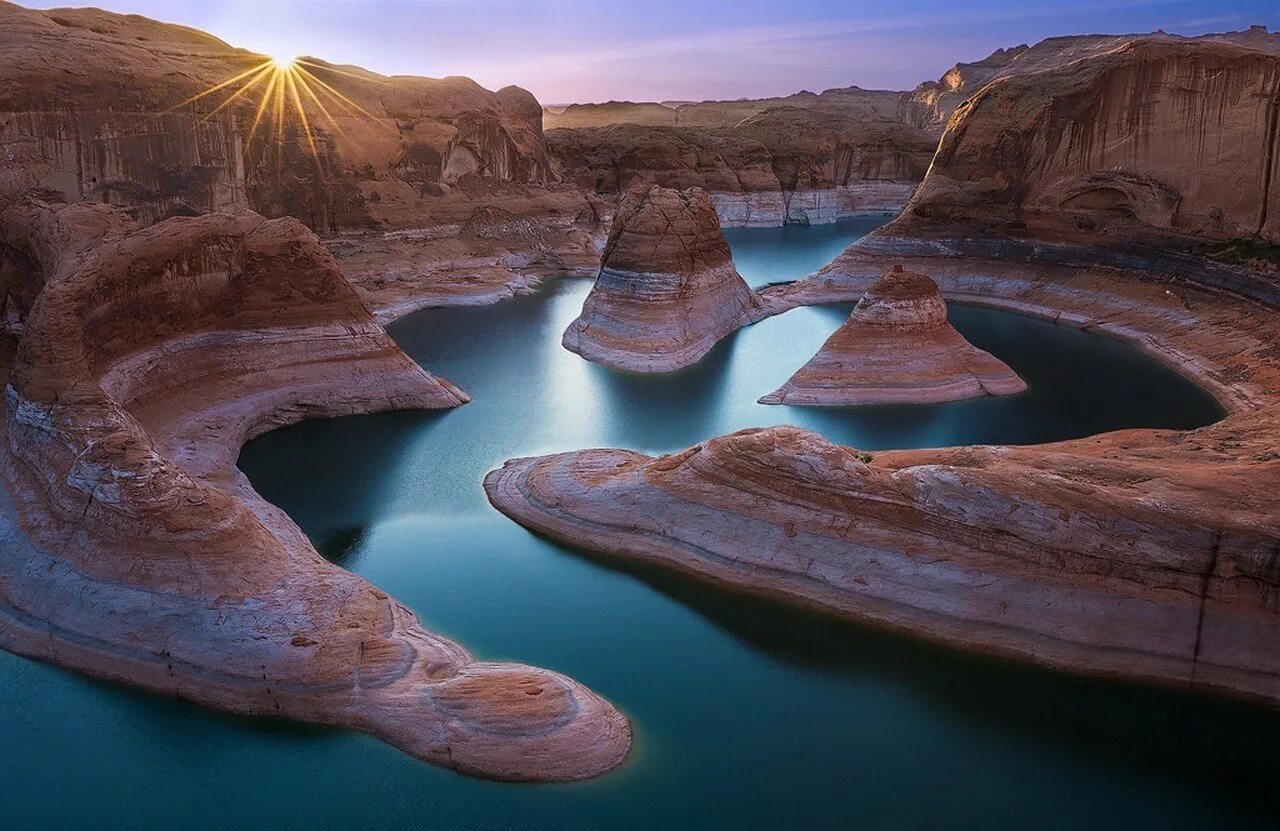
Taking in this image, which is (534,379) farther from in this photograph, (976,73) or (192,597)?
(976,73)

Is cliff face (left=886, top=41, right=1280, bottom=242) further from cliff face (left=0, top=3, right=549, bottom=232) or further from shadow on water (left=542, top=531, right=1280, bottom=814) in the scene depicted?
shadow on water (left=542, top=531, right=1280, bottom=814)

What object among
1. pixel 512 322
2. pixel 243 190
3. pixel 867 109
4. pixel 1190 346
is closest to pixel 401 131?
pixel 243 190

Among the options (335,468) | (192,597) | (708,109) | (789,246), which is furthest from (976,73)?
(192,597)

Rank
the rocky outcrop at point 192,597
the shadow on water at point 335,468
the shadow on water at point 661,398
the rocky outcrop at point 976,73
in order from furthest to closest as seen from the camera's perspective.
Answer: the rocky outcrop at point 976,73 < the shadow on water at point 661,398 < the shadow on water at point 335,468 < the rocky outcrop at point 192,597

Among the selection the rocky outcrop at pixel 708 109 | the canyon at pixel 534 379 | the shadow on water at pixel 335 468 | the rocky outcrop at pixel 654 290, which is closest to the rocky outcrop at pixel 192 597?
the canyon at pixel 534 379

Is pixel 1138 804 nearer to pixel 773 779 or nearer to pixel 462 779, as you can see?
pixel 773 779

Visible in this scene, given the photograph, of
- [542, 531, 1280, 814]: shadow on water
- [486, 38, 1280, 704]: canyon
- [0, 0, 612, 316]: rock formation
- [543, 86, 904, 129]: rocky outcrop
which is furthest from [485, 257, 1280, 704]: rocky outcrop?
[543, 86, 904, 129]: rocky outcrop

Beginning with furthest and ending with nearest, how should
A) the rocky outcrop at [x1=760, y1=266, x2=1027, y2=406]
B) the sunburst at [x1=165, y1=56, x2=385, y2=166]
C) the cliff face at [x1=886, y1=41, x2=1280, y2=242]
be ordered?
the sunburst at [x1=165, y1=56, x2=385, y2=166]
the cliff face at [x1=886, y1=41, x2=1280, y2=242]
the rocky outcrop at [x1=760, y1=266, x2=1027, y2=406]

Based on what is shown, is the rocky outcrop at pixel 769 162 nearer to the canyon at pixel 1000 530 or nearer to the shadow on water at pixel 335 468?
the shadow on water at pixel 335 468
